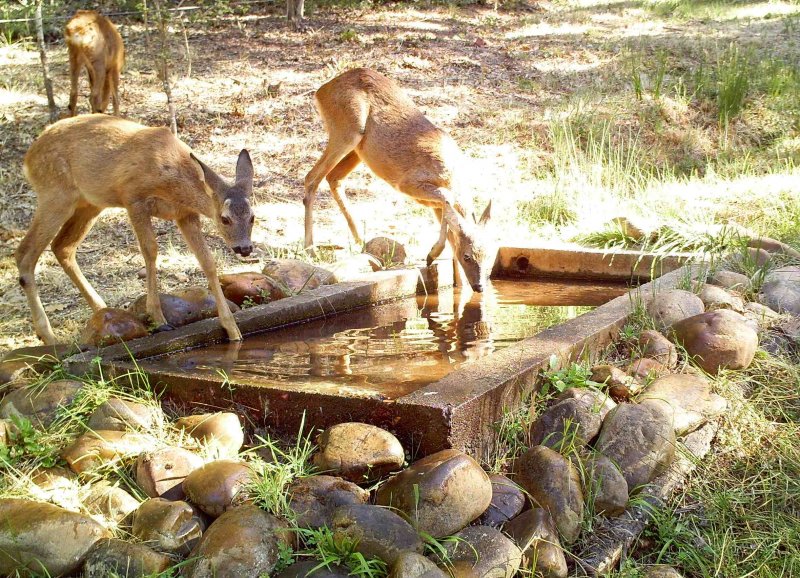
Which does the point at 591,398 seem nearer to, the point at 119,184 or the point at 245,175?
the point at 245,175

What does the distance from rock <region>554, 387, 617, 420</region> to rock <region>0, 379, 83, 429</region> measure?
2.46m

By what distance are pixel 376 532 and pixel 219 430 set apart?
3.68 feet

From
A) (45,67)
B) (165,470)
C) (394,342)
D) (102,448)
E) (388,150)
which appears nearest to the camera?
(165,470)

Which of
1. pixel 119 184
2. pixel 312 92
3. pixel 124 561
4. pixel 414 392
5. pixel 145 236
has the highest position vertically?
pixel 119 184

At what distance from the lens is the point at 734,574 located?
142 inches

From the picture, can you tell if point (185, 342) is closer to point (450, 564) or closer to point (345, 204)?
point (450, 564)

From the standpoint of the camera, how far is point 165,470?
3.88 metres

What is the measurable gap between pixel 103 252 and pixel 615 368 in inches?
210

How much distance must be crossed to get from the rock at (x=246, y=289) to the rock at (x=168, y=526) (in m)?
2.70

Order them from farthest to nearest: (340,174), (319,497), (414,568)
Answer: (340,174) < (319,497) < (414,568)

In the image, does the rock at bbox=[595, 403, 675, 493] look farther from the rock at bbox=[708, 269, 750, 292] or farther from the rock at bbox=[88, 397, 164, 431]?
the rock at bbox=[708, 269, 750, 292]

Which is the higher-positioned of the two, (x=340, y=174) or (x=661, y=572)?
(x=340, y=174)

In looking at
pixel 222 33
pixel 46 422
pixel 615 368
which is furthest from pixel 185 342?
pixel 222 33

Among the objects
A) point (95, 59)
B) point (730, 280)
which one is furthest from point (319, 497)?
point (95, 59)
